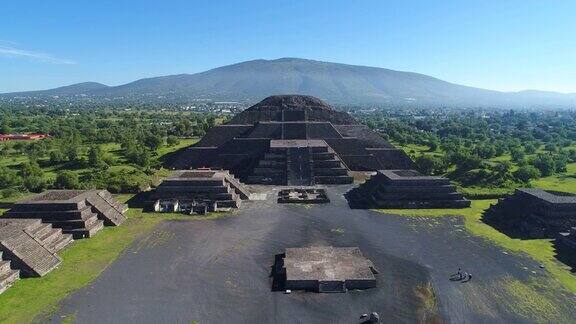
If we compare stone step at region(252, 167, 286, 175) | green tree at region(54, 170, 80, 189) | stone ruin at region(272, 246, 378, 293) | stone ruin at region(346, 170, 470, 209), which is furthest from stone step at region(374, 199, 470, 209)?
green tree at region(54, 170, 80, 189)

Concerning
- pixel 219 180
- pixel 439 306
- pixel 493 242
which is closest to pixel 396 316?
pixel 439 306

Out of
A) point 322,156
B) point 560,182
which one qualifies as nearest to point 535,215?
point 560,182

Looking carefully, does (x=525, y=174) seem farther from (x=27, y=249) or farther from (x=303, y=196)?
(x=27, y=249)

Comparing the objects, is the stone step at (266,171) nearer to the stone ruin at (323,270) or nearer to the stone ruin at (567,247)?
the stone ruin at (323,270)

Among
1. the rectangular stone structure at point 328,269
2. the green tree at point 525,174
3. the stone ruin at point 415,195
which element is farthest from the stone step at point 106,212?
Answer: the green tree at point 525,174

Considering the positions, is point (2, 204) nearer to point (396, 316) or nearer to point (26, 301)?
point (26, 301)

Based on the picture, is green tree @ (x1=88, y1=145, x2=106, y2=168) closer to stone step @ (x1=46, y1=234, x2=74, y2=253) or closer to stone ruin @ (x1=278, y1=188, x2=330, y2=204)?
stone ruin @ (x1=278, y1=188, x2=330, y2=204)
